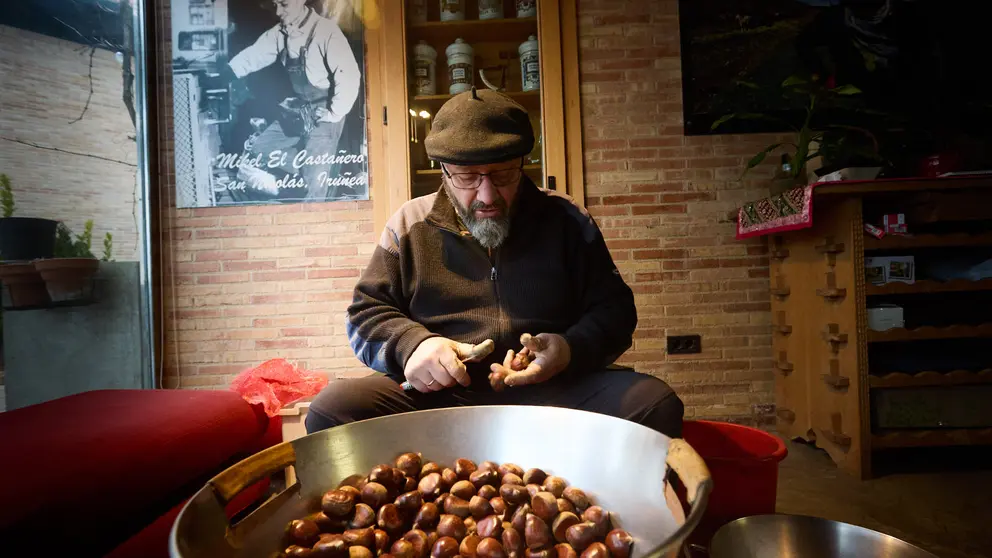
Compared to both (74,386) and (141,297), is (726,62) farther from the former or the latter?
(74,386)

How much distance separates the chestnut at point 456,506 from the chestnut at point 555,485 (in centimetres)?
13

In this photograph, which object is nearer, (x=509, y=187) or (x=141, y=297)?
(x=509, y=187)

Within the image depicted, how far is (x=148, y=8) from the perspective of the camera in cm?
258

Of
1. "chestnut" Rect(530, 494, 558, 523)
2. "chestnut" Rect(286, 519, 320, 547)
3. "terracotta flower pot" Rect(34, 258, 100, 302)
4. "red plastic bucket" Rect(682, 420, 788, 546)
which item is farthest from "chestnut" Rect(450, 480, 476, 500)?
"terracotta flower pot" Rect(34, 258, 100, 302)

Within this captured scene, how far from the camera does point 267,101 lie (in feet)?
8.43

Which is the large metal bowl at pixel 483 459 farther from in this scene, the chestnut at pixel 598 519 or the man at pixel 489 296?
the man at pixel 489 296

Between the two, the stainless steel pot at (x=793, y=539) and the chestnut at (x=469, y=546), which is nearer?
the chestnut at (x=469, y=546)

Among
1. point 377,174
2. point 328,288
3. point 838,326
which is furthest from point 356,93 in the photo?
point 838,326

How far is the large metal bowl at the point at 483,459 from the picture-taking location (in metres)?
0.57

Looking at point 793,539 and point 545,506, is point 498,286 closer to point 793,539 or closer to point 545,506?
point 545,506

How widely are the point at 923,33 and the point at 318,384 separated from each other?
3547mm

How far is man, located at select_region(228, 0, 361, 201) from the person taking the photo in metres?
2.56

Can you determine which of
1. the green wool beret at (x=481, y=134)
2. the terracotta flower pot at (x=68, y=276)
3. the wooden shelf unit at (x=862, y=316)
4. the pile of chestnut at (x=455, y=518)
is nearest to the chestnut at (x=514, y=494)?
the pile of chestnut at (x=455, y=518)

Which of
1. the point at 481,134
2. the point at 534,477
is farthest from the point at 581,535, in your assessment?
the point at 481,134
